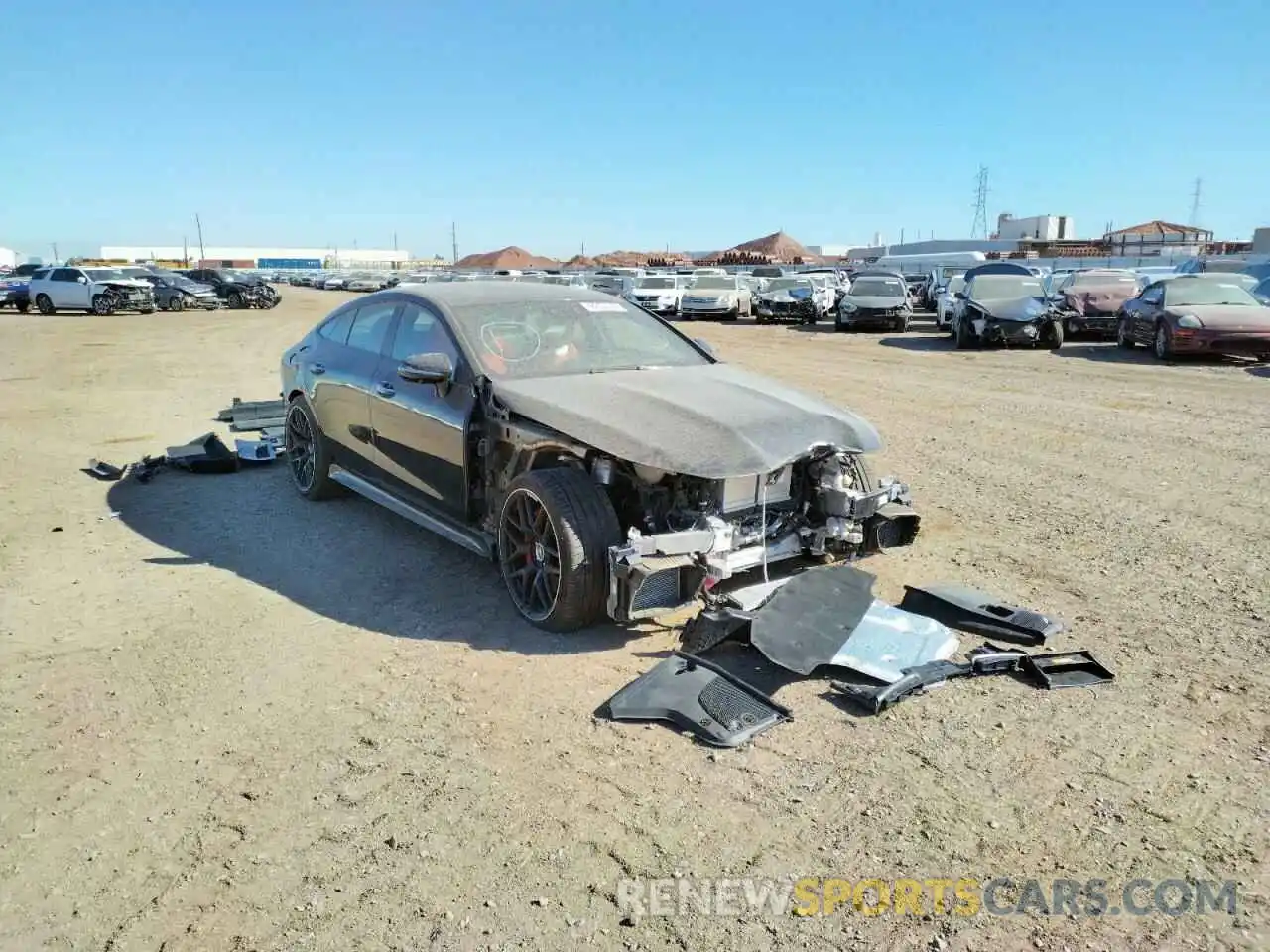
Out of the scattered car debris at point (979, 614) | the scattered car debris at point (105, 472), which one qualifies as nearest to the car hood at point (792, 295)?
the scattered car debris at point (105, 472)

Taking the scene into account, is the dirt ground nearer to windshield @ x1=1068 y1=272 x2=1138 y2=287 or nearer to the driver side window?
the driver side window

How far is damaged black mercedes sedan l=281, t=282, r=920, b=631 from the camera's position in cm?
421

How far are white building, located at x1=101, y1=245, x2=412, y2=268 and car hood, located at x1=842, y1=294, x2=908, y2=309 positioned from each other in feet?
325

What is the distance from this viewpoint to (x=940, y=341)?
19.8m

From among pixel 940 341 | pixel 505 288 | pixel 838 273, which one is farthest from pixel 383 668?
pixel 838 273

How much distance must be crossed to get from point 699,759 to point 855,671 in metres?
0.96

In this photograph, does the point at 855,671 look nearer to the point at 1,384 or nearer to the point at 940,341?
the point at 1,384

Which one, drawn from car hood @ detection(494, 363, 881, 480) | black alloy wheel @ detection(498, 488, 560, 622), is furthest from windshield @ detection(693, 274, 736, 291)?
black alloy wheel @ detection(498, 488, 560, 622)

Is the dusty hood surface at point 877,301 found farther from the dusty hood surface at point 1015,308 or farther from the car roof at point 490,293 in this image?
the car roof at point 490,293

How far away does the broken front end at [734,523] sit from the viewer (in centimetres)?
412

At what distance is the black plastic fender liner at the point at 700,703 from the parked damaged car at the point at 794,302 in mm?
23545

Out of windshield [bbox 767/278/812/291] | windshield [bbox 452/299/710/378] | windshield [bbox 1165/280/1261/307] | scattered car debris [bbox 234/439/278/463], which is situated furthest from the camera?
windshield [bbox 767/278/812/291]

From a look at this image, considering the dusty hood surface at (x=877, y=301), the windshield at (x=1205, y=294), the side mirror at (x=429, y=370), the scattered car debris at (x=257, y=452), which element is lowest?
the scattered car debris at (x=257, y=452)

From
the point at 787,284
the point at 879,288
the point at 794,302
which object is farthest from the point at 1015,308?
the point at 787,284
